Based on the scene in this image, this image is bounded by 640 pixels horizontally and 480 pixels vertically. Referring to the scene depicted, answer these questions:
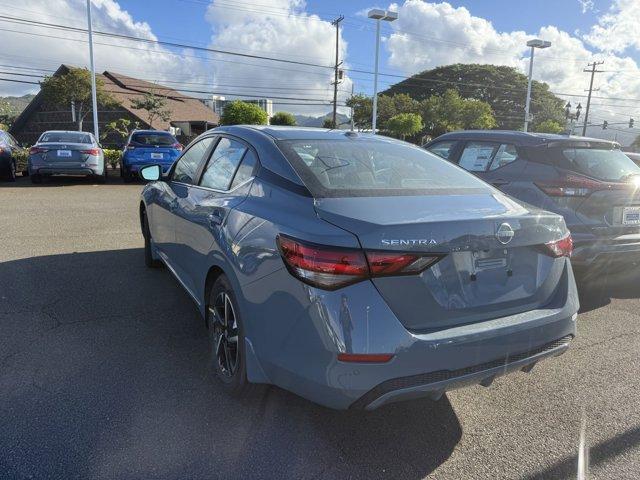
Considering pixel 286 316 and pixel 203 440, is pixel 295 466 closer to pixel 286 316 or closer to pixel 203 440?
pixel 203 440

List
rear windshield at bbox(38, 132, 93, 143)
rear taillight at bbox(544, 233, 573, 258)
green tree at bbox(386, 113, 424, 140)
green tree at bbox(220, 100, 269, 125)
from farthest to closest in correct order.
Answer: green tree at bbox(386, 113, 424, 140) < green tree at bbox(220, 100, 269, 125) < rear windshield at bbox(38, 132, 93, 143) < rear taillight at bbox(544, 233, 573, 258)

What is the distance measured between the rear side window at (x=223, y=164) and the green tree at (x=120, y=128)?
36.6 m

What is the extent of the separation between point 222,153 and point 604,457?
113 inches

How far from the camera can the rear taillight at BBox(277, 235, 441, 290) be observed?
6.70 ft

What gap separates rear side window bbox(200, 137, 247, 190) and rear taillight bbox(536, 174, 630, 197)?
288cm

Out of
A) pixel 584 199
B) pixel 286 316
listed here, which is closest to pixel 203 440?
pixel 286 316

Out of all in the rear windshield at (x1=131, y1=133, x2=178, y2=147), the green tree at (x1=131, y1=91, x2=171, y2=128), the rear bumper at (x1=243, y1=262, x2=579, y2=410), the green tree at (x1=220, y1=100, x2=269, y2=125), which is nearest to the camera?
the rear bumper at (x1=243, y1=262, x2=579, y2=410)

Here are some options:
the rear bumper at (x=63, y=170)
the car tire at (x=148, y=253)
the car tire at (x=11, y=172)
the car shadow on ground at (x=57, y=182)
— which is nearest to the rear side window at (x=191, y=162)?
the car tire at (x=148, y=253)

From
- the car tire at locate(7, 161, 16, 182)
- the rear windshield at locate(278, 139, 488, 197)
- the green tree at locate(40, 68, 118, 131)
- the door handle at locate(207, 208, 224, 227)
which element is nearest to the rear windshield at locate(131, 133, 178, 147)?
the car tire at locate(7, 161, 16, 182)

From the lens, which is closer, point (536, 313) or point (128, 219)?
point (536, 313)

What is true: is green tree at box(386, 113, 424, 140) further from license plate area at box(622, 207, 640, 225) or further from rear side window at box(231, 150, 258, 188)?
rear side window at box(231, 150, 258, 188)

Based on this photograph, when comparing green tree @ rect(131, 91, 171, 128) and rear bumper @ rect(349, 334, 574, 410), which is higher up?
green tree @ rect(131, 91, 171, 128)

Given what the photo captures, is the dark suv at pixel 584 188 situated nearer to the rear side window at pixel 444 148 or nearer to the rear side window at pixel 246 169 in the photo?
the rear side window at pixel 444 148

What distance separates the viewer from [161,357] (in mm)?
3375
